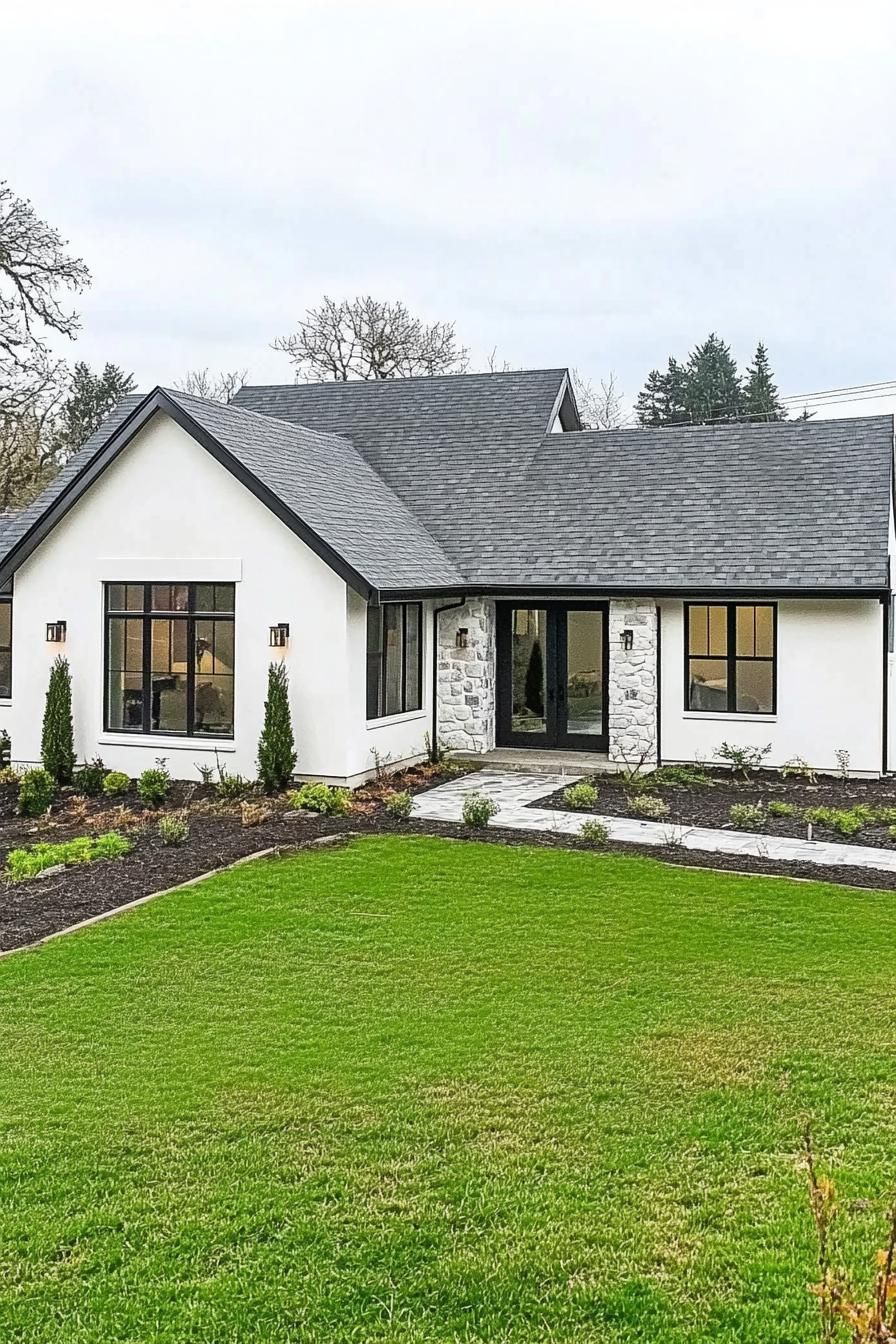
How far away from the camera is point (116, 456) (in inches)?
584

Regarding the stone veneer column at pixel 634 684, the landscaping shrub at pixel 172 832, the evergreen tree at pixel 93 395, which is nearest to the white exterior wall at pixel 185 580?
the landscaping shrub at pixel 172 832

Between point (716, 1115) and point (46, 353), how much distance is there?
1182 inches

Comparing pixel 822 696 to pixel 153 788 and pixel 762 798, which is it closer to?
pixel 762 798

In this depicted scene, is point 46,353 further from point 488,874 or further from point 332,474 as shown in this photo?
point 488,874

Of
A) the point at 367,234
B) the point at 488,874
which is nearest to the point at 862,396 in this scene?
the point at 367,234

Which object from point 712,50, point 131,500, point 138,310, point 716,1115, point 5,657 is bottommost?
point 716,1115

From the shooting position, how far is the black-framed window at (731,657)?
15.6 m

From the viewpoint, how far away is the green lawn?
3.80 meters

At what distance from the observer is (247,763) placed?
14.5 meters

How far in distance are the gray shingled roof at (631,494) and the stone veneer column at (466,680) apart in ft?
2.24

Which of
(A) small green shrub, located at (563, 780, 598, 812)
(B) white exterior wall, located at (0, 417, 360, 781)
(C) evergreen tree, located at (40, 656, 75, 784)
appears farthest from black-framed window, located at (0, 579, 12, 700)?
(A) small green shrub, located at (563, 780, 598, 812)

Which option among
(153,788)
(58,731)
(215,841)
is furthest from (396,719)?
(215,841)

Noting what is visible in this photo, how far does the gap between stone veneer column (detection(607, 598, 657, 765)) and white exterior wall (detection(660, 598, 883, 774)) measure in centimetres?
66

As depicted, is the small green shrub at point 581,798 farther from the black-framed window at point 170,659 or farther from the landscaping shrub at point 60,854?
the landscaping shrub at point 60,854
